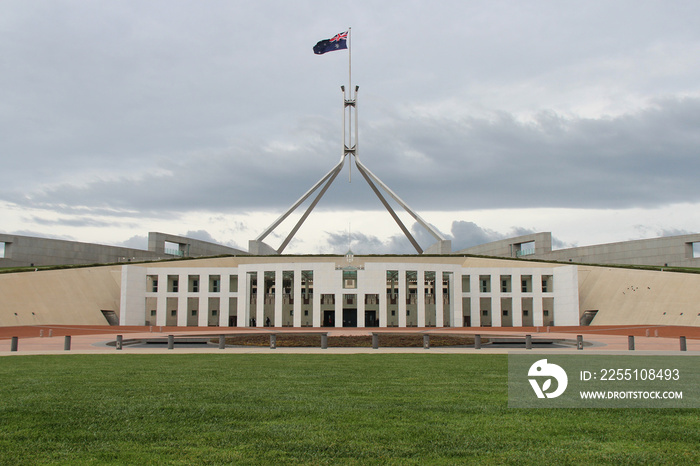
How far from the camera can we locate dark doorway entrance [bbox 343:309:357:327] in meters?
50.5

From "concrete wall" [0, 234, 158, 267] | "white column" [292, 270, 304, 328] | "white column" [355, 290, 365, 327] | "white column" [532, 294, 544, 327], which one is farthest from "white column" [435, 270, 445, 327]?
"concrete wall" [0, 234, 158, 267]

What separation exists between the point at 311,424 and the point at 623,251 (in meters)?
→ 58.2

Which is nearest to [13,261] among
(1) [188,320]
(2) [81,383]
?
(1) [188,320]

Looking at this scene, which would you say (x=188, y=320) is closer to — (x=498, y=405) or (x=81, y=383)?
(x=81, y=383)

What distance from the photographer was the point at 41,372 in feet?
43.4

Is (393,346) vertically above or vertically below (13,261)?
below

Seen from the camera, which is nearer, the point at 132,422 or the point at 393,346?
the point at 132,422

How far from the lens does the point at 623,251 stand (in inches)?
2292

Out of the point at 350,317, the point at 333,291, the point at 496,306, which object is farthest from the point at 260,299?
the point at 496,306

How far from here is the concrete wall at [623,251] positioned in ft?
172

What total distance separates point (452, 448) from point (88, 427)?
4.52 meters

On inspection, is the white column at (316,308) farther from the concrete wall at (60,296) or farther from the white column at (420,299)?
the concrete wall at (60,296)

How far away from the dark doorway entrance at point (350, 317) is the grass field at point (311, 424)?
38412 millimetres

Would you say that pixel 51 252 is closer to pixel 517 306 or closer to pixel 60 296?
pixel 60 296
